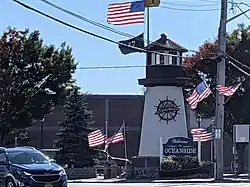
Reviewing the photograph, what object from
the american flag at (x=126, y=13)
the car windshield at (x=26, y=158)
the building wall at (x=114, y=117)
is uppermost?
the american flag at (x=126, y=13)

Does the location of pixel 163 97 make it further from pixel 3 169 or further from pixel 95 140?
pixel 3 169

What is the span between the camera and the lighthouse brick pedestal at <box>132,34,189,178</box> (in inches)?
1831

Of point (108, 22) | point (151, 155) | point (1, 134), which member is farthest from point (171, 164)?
point (108, 22)

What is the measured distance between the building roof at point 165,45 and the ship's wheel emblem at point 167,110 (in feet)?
11.6

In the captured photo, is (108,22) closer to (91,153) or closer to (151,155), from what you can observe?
(151,155)

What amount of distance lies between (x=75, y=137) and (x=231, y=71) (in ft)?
42.4

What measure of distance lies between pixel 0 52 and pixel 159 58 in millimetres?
10750

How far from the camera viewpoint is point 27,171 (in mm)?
20875

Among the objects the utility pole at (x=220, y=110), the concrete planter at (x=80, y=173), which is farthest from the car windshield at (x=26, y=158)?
the concrete planter at (x=80, y=173)

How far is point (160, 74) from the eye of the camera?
46.7 meters

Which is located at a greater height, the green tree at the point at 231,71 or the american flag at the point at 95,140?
the green tree at the point at 231,71

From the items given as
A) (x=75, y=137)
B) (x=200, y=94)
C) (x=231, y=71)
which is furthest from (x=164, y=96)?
(x=200, y=94)

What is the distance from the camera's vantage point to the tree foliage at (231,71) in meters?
45.0

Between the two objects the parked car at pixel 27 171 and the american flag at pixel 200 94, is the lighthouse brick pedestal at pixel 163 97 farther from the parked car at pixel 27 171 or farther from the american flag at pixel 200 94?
the parked car at pixel 27 171
